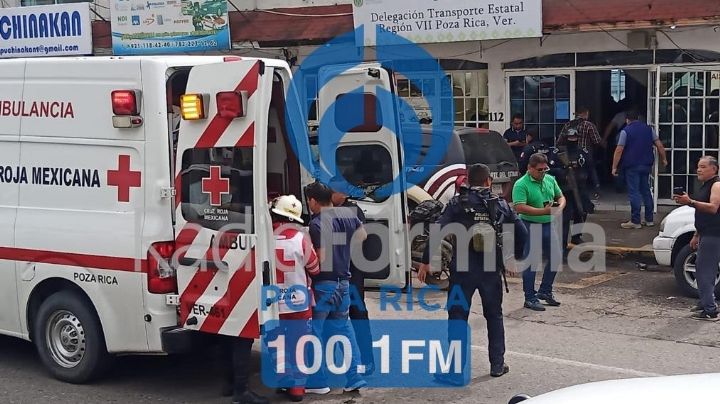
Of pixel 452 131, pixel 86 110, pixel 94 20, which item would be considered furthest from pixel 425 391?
pixel 94 20

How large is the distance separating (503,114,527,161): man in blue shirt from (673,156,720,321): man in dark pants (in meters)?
6.12

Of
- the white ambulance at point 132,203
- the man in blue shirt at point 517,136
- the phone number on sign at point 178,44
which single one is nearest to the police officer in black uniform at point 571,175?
the man in blue shirt at point 517,136

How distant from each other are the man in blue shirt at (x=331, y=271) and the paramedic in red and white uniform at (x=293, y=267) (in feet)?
0.32

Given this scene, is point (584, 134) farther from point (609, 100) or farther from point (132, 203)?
point (132, 203)

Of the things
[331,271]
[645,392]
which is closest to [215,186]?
[331,271]

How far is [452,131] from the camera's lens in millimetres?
11969

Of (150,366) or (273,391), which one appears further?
(150,366)

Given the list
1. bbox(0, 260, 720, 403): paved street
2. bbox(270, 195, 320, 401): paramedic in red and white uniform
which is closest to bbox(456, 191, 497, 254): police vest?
bbox(0, 260, 720, 403): paved street

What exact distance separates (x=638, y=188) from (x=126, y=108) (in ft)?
30.0

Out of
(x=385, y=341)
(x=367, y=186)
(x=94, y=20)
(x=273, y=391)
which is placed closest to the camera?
(x=273, y=391)

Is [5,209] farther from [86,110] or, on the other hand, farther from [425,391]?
[425,391]

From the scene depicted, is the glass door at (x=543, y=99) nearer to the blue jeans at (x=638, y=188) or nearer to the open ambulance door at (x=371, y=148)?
the blue jeans at (x=638, y=188)

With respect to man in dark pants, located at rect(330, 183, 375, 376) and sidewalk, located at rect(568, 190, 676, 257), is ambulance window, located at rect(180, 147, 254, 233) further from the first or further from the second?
sidewalk, located at rect(568, 190, 676, 257)

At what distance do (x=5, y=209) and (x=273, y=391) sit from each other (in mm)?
2440
